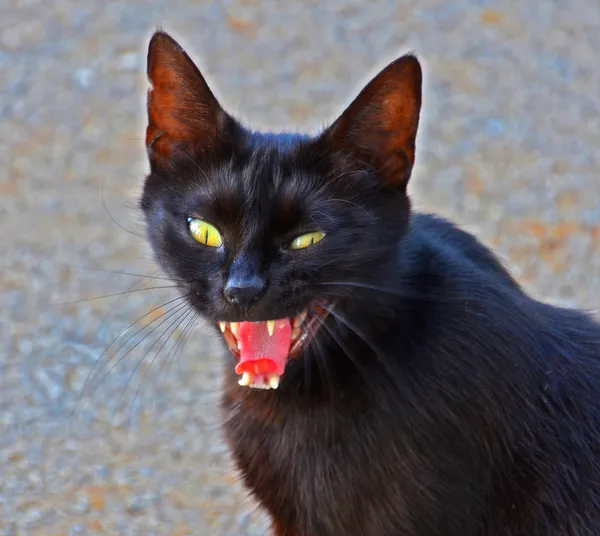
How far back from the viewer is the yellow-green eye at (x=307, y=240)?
5.18 feet

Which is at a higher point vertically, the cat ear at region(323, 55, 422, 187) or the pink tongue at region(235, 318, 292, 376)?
the cat ear at region(323, 55, 422, 187)

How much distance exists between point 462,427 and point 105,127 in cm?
237

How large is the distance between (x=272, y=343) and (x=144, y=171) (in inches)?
22.3

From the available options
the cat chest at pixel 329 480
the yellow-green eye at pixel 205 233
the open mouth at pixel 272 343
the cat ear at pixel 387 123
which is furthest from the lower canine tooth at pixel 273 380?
the cat ear at pixel 387 123

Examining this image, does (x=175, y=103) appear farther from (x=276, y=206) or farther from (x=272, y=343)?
(x=272, y=343)

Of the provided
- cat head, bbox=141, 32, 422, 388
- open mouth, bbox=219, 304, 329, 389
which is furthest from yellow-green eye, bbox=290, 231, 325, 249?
open mouth, bbox=219, 304, 329, 389

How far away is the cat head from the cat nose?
0.6 inches

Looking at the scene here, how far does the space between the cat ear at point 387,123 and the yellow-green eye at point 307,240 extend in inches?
5.9

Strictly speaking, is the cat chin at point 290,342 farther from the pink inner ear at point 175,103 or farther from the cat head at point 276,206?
the pink inner ear at point 175,103

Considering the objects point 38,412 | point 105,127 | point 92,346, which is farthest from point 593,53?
point 38,412

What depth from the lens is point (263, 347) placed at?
5.37ft

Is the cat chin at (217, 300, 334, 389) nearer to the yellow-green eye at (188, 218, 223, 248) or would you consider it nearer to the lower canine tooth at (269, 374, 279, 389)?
the lower canine tooth at (269, 374, 279, 389)

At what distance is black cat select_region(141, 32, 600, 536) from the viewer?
5.22 ft

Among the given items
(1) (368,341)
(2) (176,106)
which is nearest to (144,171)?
(2) (176,106)
